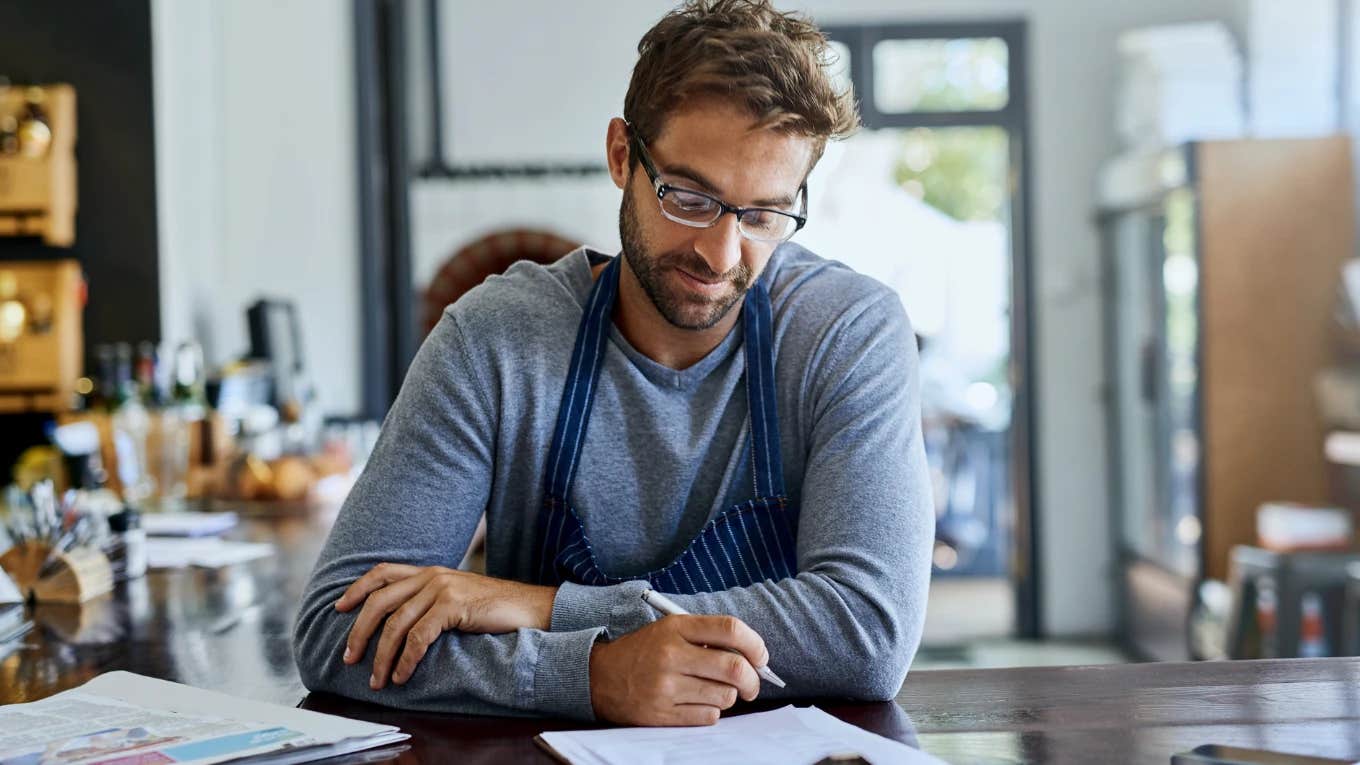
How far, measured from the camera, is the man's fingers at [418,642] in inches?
51.8

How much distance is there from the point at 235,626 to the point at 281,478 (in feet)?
5.26

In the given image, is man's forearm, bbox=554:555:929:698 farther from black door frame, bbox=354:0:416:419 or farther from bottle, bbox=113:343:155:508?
black door frame, bbox=354:0:416:419

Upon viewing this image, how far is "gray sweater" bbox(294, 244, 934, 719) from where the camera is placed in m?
1.33

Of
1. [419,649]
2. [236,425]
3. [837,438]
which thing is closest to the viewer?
[419,649]

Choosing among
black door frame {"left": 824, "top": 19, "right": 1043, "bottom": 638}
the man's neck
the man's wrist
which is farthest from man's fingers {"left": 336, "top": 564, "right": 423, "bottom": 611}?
black door frame {"left": 824, "top": 19, "right": 1043, "bottom": 638}

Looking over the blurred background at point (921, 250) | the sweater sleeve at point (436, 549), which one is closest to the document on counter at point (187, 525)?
the blurred background at point (921, 250)

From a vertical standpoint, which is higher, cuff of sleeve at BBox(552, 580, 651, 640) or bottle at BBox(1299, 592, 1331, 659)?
cuff of sleeve at BBox(552, 580, 651, 640)

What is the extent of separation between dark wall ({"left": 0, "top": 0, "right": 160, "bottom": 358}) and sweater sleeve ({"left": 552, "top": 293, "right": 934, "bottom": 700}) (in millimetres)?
2839

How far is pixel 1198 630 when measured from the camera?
4.92 meters

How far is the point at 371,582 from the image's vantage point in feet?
4.59

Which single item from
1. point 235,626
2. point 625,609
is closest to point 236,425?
point 235,626

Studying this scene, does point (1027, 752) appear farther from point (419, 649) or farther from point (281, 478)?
point (281, 478)

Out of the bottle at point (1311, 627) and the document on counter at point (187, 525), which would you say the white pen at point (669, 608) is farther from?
the bottle at point (1311, 627)

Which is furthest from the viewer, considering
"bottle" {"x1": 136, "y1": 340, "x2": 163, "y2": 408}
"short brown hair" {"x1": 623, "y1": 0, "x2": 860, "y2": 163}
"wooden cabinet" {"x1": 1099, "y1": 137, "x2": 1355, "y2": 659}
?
"wooden cabinet" {"x1": 1099, "y1": 137, "x2": 1355, "y2": 659}
